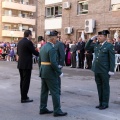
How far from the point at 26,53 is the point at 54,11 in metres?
21.4

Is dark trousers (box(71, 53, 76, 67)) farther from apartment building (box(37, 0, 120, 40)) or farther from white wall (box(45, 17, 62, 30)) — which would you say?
white wall (box(45, 17, 62, 30))

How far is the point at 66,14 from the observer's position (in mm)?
27391

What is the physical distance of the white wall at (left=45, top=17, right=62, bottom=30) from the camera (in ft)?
93.4

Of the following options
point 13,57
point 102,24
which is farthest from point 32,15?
point 102,24

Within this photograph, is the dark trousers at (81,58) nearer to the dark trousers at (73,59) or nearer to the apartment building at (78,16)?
the dark trousers at (73,59)

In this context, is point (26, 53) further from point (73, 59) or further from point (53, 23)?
point (53, 23)

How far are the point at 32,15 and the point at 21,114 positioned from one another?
5417cm

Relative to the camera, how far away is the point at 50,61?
6730mm

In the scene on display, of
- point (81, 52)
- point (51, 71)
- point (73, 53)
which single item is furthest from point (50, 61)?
point (73, 53)

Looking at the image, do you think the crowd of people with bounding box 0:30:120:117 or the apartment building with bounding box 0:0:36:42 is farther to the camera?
the apartment building with bounding box 0:0:36:42

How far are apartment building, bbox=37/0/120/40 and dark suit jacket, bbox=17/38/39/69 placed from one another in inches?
576

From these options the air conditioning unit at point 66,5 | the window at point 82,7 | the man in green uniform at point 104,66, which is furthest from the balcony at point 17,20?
the man in green uniform at point 104,66

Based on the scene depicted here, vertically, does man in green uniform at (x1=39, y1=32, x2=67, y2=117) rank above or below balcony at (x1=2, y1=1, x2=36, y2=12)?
below

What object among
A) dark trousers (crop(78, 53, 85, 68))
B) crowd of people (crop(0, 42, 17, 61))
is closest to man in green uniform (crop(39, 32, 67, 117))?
dark trousers (crop(78, 53, 85, 68))
